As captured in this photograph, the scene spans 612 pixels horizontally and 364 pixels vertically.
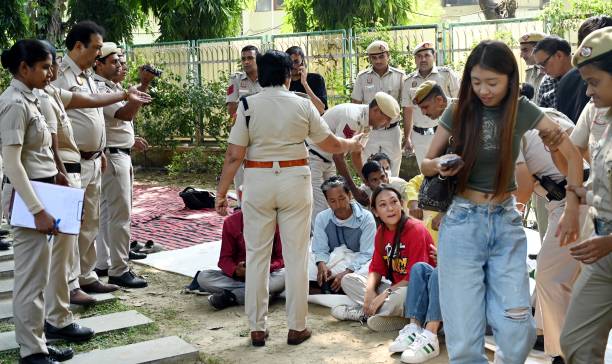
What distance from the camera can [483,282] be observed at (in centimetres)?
352

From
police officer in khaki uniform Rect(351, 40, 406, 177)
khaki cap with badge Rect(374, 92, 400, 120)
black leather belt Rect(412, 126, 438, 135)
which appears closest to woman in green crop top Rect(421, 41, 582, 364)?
khaki cap with badge Rect(374, 92, 400, 120)

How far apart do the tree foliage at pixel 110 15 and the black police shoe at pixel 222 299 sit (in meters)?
14.2

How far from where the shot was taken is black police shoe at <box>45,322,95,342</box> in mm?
5086

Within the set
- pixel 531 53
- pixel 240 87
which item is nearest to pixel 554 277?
pixel 531 53

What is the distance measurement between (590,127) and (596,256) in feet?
2.75

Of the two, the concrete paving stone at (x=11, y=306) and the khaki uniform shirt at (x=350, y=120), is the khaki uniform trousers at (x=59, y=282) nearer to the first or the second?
the concrete paving stone at (x=11, y=306)

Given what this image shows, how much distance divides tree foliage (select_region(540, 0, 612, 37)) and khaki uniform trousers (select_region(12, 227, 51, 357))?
8098 mm

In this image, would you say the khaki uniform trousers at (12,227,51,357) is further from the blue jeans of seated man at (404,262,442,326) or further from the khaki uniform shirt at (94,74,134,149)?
the blue jeans of seated man at (404,262,442,326)

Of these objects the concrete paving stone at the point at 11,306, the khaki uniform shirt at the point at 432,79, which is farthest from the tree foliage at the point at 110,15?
the concrete paving stone at the point at 11,306

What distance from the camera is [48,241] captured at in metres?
4.54

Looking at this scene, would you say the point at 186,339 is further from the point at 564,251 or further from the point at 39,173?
the point at 564,251

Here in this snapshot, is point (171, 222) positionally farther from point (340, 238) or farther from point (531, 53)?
point (531, 53)

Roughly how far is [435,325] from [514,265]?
147cm

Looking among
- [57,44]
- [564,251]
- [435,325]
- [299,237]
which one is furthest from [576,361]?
[57,44]
